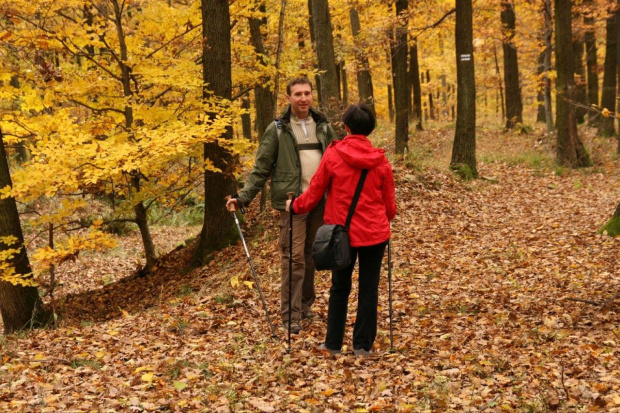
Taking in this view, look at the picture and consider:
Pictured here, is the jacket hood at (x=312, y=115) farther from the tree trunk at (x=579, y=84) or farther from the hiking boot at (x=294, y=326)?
the tree trunk at (x=579, y=84)

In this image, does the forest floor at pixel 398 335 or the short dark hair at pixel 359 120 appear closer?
the forest floor at pixel 398 335

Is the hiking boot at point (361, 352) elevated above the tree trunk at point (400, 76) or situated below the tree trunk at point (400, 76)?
below

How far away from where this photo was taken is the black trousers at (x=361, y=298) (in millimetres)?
4699

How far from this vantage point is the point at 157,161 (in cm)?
802

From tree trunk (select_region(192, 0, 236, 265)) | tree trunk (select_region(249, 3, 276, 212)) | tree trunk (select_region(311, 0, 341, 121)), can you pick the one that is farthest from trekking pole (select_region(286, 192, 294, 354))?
tree trunk (select_region(311, 0, 341, 121))

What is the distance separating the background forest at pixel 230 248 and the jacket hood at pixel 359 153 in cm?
175

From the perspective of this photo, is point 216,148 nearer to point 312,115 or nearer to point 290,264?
point 312,115

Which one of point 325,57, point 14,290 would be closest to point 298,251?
point 14,290

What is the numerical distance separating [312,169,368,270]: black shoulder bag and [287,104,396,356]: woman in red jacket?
4 cm

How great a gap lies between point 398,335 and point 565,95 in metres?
10.8

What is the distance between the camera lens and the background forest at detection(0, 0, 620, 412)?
436cm

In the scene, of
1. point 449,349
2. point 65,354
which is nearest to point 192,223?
point 65,354

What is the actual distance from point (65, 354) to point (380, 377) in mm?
3182

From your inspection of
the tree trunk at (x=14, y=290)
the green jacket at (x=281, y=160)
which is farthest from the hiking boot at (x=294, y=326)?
the tree trunk at (x=14, y=290)
